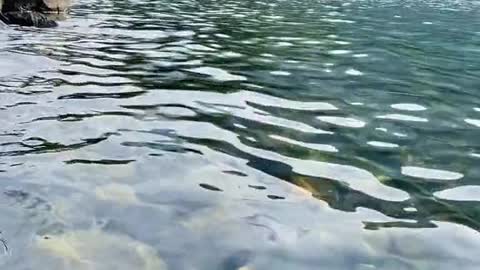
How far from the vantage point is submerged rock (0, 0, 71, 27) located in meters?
21.4

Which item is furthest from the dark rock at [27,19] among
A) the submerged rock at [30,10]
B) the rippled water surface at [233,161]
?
the rippled water surface at [233,161]

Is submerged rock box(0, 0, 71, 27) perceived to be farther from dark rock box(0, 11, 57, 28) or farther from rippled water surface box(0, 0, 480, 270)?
rippled water surface box(0, 0, 480, 270)

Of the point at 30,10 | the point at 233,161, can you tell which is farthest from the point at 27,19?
the point at 233,161

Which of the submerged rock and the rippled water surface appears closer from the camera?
the rippled water surface

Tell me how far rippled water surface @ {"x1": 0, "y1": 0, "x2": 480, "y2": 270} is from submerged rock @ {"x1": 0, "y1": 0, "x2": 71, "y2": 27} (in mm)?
5464

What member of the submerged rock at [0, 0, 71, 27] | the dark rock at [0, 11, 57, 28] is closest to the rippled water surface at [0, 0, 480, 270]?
the dark rock at [0, 11, 57, 28]

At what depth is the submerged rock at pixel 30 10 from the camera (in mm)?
21375

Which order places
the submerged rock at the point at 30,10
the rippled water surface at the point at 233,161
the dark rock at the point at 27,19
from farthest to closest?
the submerged rock at the point at 30,10 < the dark rock at the point at 27,19 < the rippled water surface at the point at 233,161

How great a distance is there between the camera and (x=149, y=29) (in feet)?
72.1

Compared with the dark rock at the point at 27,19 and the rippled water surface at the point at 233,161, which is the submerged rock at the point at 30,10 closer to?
the dark rock at the point at 27,19

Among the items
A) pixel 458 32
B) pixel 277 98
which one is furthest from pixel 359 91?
pixel 458 32

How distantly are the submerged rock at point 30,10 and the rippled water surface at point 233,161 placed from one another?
5.46 metres

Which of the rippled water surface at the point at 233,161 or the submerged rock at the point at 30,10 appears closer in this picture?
the rippled water surface at the point at 233,161

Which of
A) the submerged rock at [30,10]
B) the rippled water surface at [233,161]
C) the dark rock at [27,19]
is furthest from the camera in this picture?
the submerged rock at [30,10]
